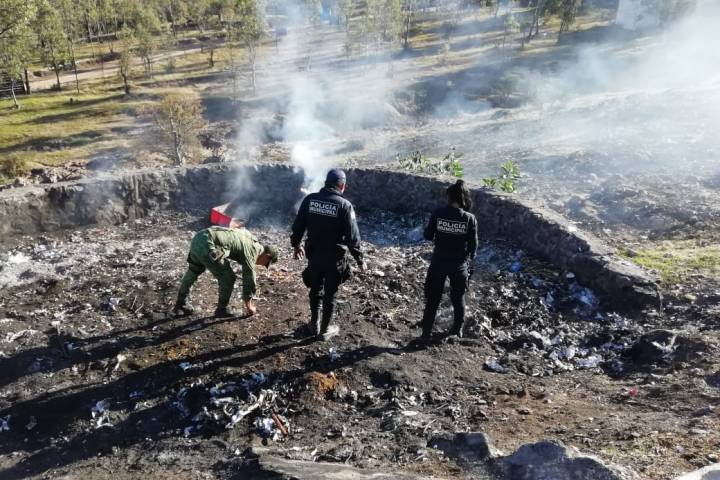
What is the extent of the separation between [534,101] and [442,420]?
78.6ft

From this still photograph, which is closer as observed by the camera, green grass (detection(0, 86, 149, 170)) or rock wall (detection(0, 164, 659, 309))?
rock wall (detection(0, 164, 659, 309))

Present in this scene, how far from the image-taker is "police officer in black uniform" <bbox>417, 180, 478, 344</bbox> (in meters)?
5.25

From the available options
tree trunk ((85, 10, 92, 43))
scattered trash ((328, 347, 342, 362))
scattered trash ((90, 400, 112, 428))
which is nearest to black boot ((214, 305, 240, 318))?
scattered trash ((328, 347, 342, 362))

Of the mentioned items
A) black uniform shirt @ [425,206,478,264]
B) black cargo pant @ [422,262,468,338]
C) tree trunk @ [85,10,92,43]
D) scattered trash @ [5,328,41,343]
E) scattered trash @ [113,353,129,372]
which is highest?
tree trunk @ [85,10,92,43]

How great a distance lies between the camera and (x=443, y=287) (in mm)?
5520

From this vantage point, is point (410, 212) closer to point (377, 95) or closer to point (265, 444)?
point (265, 444)

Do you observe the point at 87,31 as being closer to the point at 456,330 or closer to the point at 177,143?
the point at 177,143

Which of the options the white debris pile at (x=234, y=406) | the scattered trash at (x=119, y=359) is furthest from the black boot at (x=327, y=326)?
the scattered trash at (x=119, y=359)

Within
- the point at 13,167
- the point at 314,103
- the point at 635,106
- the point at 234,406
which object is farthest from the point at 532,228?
the point at 314,103

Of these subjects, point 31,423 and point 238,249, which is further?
point 238,249

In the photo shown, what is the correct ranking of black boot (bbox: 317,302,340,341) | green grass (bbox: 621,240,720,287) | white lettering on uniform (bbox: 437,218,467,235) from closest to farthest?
white lettering on uniform (bbox: 437,218,467,235) → black boot (bbox: 317,302,340,341) → green grass (bbox: 621,240,720,287)

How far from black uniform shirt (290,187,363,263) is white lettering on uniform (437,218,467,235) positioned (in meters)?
0.87

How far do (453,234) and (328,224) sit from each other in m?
1.28

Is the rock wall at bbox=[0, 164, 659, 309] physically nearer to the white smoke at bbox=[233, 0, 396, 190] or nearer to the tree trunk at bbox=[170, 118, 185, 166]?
the white smoke at bbox=[233, 0, 396, 190]
